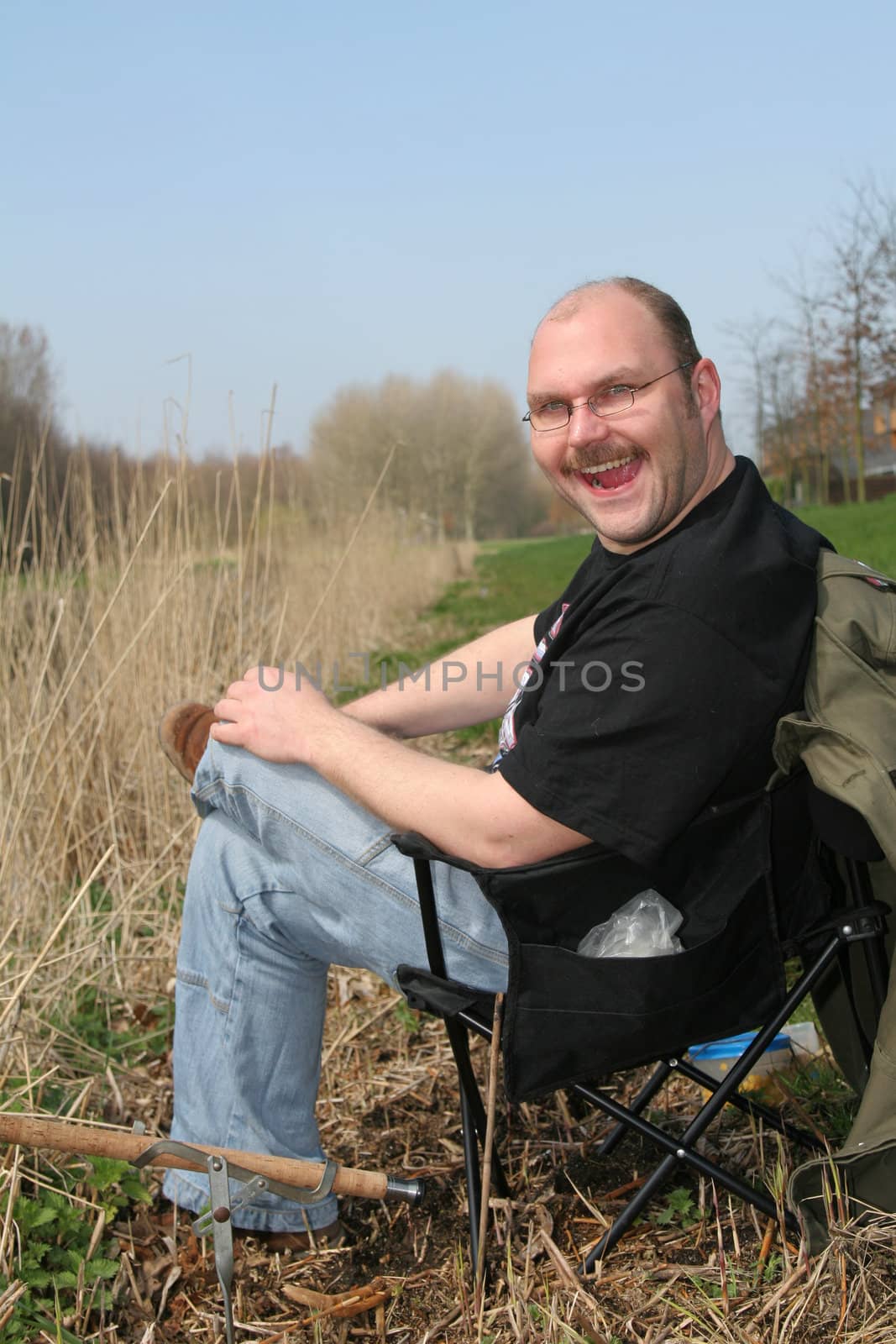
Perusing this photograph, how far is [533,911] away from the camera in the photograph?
1426 mm

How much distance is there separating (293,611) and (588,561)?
5.17 metres

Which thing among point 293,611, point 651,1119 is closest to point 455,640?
point 293,611

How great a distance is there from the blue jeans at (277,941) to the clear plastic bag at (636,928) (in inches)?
5.6

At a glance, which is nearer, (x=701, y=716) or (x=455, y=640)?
(x=701, y=716)

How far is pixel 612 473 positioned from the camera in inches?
62.8

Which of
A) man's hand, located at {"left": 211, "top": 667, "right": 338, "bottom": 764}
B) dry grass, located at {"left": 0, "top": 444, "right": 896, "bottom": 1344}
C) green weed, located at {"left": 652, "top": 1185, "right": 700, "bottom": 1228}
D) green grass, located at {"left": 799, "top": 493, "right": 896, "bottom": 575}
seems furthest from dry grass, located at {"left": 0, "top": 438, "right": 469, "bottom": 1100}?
green grass, located at {"left": 799, "top": 493, "right": 896, "bottom": 575}

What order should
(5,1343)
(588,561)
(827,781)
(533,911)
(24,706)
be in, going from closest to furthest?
(827,781)
(533,911)
(5,1343)
(588,561)
(24,706)

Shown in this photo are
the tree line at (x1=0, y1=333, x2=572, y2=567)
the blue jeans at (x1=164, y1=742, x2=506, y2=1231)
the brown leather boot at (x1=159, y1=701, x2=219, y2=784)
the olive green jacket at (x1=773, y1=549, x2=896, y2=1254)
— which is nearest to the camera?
the olive green jacket at (x1=773, y1=549, x2=896, y2=1254)

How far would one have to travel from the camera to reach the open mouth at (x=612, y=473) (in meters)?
1.57

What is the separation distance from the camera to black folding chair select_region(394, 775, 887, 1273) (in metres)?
1.41

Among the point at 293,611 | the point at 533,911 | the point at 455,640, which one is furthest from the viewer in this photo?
the point at 455,640

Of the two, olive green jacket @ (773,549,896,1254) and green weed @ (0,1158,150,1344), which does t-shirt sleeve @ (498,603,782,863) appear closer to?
olive green jacket @ (773,549,896,1254)

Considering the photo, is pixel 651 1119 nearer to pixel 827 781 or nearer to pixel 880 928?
pixel 880 928

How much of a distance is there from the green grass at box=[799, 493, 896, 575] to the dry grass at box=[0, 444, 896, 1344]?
179 inches
